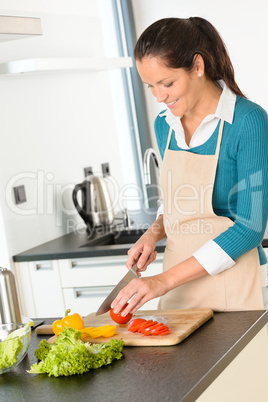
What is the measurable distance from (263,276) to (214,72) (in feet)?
1.86

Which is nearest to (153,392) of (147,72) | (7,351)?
(7,351)

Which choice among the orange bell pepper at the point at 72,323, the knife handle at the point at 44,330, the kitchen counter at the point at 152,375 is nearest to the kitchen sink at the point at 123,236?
the knife handle at the point at 44,330

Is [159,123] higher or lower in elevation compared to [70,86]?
lower

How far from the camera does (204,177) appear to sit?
169 centimetres

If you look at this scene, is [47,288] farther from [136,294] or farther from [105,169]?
[136,294]

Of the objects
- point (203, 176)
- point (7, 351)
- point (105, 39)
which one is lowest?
point (7, 351)

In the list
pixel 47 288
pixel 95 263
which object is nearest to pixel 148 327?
pixel 95 263

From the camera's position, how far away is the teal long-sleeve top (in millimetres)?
1555

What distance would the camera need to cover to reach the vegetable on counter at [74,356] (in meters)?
1.32

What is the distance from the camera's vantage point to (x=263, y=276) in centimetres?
172

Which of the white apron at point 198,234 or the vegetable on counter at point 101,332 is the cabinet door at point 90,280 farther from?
the vegetable on counter at point 101,332

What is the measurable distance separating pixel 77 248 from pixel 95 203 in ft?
1.45

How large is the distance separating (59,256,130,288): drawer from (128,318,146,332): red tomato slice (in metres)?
1.09

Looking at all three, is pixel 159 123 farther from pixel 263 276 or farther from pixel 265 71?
pixel 265 71
